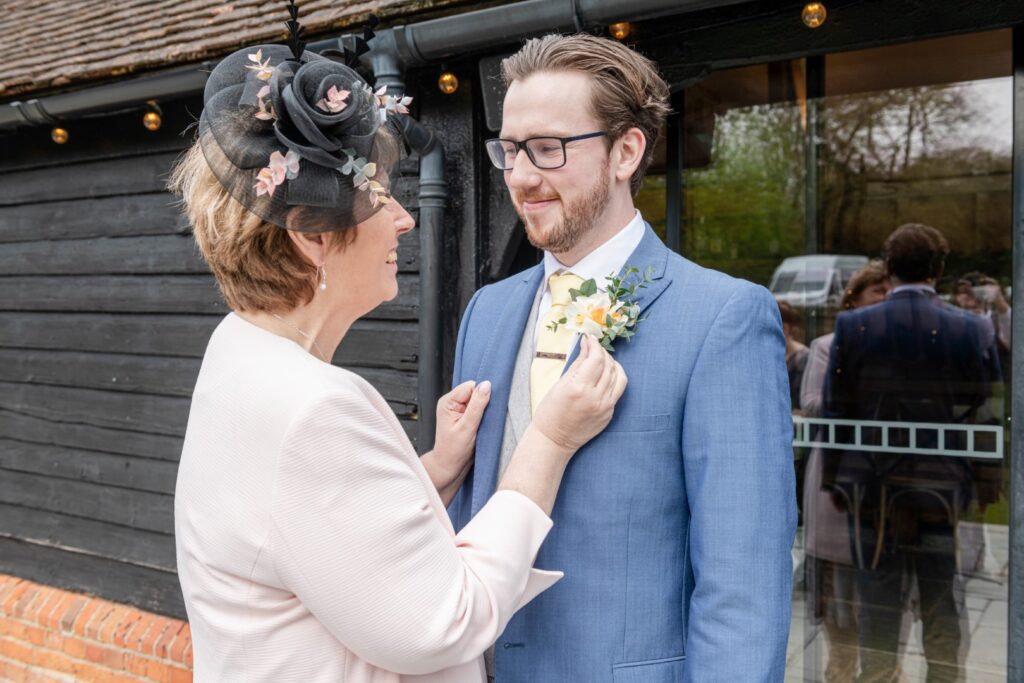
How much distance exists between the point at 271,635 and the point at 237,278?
0.60 m

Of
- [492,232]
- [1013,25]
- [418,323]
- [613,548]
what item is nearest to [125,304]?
[418,323]

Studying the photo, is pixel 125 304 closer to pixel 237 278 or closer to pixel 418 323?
pixel 418 323

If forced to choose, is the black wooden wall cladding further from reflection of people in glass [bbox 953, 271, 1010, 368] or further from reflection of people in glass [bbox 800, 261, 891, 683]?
reflection of people in glass [bbox 953, 271, 1010, 368]

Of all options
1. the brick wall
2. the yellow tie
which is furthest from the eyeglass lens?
the brick wall

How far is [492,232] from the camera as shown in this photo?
11.2 feet

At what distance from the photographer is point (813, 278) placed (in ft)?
17.5

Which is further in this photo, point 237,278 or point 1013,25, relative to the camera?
point 1013,25

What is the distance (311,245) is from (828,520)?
177 inches

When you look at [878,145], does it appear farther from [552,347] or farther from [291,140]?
[291,140]

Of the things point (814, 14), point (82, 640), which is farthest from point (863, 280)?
point (82, 640)

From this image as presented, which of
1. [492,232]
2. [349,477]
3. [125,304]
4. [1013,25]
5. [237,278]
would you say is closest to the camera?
[349,477]

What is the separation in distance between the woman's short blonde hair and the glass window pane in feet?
9.61

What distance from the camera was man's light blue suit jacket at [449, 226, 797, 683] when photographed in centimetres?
154

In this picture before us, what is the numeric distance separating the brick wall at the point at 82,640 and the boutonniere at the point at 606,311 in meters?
3.36
